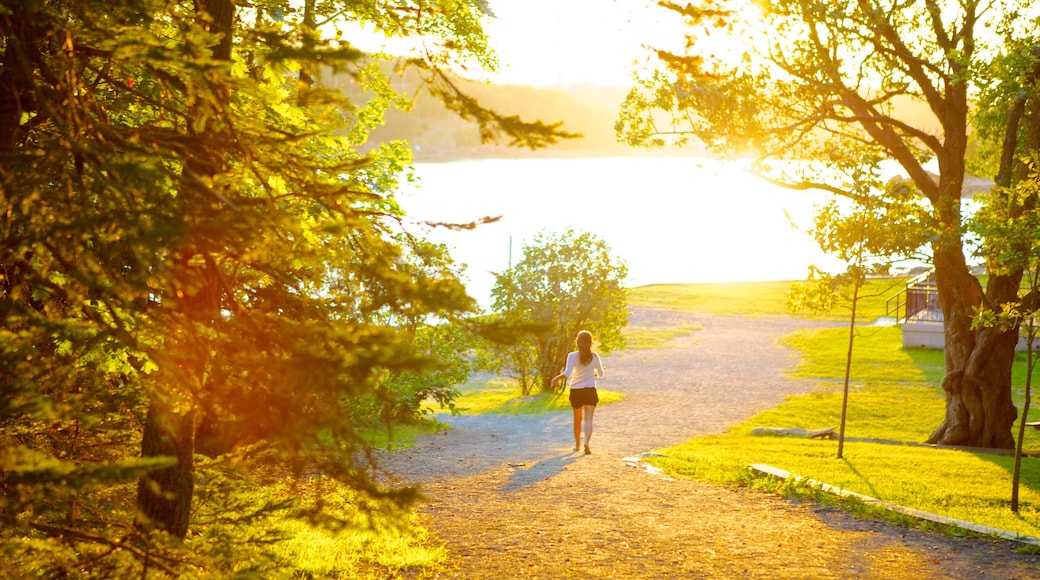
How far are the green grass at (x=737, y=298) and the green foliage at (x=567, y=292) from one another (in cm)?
1680

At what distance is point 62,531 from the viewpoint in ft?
15.4

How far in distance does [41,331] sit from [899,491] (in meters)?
9.94

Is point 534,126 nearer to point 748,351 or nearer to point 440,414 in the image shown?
point 440,414

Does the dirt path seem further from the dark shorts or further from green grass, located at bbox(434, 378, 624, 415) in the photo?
green grass, located at bbox(434, 378, 624, 415)

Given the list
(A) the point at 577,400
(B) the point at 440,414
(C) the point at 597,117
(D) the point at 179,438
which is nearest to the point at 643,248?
(C) the point at 597,117

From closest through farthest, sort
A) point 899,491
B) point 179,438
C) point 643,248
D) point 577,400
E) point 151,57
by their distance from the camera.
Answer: point 151,57 → point 179,438 → point 899,491 → point 577,400 → point 643,248

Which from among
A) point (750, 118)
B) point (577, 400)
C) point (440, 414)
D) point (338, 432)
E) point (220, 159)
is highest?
point (750, 118)

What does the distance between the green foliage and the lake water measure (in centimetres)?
133

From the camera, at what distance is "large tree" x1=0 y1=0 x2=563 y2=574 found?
3990 mm

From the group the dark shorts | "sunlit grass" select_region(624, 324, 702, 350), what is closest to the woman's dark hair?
the dark shorts

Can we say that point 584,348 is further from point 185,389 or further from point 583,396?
point 185,389

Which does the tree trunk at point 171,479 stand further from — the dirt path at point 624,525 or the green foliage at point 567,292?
the green foliage at point 567,292

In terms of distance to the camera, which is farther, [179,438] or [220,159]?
[179,438]

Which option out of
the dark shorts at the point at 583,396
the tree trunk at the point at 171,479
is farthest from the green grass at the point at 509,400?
the tree trunk at the point at 171,479
